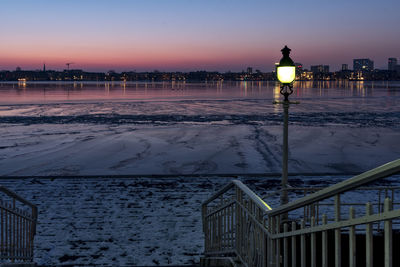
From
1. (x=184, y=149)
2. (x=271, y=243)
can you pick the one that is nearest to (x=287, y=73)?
(x=271, y=243)

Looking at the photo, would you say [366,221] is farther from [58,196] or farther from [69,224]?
[58,196]

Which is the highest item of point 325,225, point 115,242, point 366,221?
point 366,221

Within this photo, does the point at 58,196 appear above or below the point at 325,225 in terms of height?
below

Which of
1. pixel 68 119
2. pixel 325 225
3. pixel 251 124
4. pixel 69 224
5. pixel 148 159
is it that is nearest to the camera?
pixel 325 225

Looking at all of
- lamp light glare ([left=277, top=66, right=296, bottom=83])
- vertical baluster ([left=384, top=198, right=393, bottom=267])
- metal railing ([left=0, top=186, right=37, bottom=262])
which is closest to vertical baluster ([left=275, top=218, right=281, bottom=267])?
vertical baluster ([left=384, top=198, right=393, bottom=267])

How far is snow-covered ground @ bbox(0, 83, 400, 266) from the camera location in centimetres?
812

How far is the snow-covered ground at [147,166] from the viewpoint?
320 inches

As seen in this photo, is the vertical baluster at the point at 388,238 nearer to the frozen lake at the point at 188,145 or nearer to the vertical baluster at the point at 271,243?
the vertical baluster at the point at 271,243

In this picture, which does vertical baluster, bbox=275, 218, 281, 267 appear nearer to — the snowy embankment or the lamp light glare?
the snowy embankment

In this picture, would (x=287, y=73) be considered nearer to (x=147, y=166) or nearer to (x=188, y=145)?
(x=147, y=166)

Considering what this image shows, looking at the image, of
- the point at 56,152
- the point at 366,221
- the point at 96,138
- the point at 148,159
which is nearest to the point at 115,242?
the point at 366,221

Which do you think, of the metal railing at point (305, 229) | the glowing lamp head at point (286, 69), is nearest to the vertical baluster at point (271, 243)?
the metal railing at point (305, 229)

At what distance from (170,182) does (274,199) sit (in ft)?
11.8

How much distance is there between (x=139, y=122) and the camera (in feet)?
107
